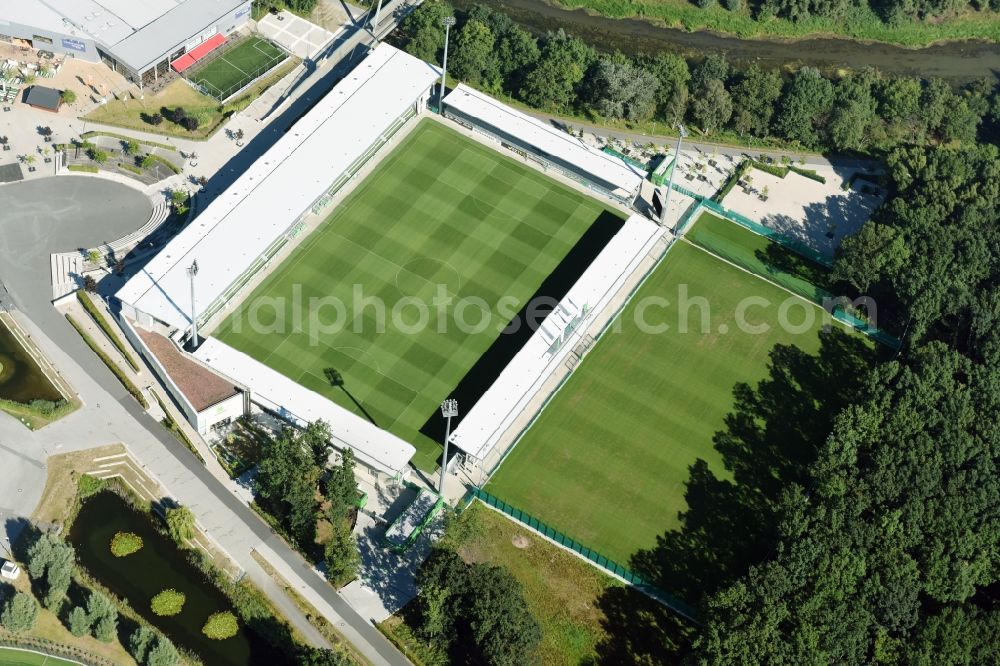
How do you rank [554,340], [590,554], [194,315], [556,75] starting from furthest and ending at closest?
[556,75] → [554,340] → [194,315] → [590,554]

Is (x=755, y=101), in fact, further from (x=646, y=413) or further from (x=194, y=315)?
(x=194, y=315)

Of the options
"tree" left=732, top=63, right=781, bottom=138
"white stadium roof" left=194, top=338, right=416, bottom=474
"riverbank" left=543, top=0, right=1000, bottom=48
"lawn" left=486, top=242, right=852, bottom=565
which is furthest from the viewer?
"riverbank" left=543, top=0, right=1000, bottom=48

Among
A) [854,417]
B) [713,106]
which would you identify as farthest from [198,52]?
[854,417]

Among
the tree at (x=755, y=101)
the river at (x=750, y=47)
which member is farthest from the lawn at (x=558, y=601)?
the river at (x=750, y=47)

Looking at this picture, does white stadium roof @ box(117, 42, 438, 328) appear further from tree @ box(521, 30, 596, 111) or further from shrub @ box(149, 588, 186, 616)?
shrub @ box(149, 588, 186, 616)

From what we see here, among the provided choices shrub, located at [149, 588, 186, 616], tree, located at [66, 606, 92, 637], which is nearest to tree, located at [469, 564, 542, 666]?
shrub, located at [149, 588, 186, 616]

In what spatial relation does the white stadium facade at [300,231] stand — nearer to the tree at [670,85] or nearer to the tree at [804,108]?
the tree at [670,85]
